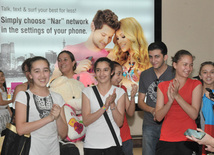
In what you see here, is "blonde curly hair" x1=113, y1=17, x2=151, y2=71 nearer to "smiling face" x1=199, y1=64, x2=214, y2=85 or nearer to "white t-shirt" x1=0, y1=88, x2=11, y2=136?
"white t-shirt" x1=0, y1=88, x2=11, y2=136

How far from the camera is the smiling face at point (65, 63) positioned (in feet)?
12.2

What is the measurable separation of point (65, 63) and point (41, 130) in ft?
4.75

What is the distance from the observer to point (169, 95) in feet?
8.67

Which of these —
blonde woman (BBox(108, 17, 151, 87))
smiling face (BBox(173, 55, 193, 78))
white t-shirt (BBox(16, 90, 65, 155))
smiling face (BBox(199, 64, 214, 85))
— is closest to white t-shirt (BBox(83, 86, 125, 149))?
white t-shirt (BBox(16, 90, 65, 155))

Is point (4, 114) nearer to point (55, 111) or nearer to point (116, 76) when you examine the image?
point (116, 76)

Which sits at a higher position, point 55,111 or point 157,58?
point 157,58

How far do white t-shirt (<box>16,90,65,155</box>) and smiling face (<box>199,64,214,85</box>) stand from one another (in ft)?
5.95

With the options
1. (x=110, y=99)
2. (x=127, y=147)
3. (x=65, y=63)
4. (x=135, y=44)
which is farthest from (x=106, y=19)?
(x=110, y=99)

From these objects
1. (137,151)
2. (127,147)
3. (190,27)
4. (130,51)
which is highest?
(190,27)

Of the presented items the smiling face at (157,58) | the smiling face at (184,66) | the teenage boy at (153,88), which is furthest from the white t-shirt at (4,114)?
the smiling face at (184,66)

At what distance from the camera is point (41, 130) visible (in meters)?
2.41

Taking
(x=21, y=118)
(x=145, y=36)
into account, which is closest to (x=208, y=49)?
(x=145, y=36)

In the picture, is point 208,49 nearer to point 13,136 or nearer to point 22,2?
point 22,2

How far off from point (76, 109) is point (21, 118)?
1013 mm
